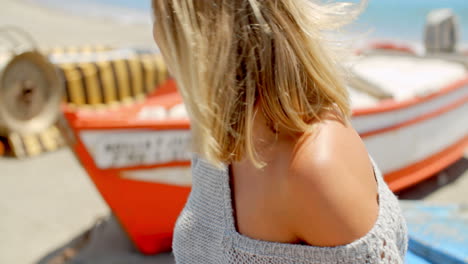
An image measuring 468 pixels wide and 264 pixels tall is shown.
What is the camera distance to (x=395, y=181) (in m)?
4.15

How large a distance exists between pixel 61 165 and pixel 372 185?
4.71m

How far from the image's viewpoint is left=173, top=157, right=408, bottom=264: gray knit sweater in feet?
3.26

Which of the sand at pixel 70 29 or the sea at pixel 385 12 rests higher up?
the sand at pixel 70 29

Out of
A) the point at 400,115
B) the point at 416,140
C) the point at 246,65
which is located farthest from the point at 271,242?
the point at 416,140

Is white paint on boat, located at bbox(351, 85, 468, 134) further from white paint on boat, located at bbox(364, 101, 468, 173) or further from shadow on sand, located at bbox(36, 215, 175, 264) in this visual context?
shadow on sand, located at bbox(36, 215, 175, 264)

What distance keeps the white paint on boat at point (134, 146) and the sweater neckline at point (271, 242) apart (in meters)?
2.02

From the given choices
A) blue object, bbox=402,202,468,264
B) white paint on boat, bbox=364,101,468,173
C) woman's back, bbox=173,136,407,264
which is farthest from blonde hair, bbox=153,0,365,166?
white paint on boat, bbox=364,101,468,173

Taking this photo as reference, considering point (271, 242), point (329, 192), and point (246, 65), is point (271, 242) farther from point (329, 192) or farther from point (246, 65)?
point (246, 65)

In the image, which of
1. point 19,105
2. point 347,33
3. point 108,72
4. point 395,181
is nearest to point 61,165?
point 108,72

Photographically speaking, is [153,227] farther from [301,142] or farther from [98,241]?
[301,142]

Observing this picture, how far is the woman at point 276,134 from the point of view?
0.97 m

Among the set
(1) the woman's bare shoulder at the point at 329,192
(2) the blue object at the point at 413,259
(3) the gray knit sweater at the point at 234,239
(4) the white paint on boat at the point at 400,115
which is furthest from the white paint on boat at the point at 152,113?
(1) the woman's bare shoulder at the point at 329,192

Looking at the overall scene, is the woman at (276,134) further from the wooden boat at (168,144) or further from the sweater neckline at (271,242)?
the wooden boat at (168,144)

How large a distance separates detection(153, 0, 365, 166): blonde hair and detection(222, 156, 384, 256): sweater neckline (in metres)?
0.08
